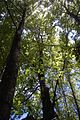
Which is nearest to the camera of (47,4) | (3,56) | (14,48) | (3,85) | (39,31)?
(3,85)

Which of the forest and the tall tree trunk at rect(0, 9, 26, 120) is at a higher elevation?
the forest

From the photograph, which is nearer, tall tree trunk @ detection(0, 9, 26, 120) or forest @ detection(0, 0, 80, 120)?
tall tree trunk @ detection(0, 9, 26, 120)

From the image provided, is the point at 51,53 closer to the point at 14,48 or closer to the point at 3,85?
the point at 14,48

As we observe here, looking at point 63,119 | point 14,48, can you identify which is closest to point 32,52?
point 14,48

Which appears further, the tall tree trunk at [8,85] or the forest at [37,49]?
the forest at [37,49]

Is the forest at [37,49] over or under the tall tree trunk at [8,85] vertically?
over

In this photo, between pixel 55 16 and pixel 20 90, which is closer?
pixel 20 90

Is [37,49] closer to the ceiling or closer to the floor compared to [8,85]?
closer to the ceiling

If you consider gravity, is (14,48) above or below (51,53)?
below

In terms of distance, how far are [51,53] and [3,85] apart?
11660mm

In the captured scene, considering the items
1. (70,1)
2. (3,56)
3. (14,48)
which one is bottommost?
(14,48)

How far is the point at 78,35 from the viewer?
1507 centimetres

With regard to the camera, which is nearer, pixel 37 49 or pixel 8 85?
pixel 8 85

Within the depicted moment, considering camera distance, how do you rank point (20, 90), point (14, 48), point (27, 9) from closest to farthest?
point (14, 48)
point (27, 9)
point (20, 90)
